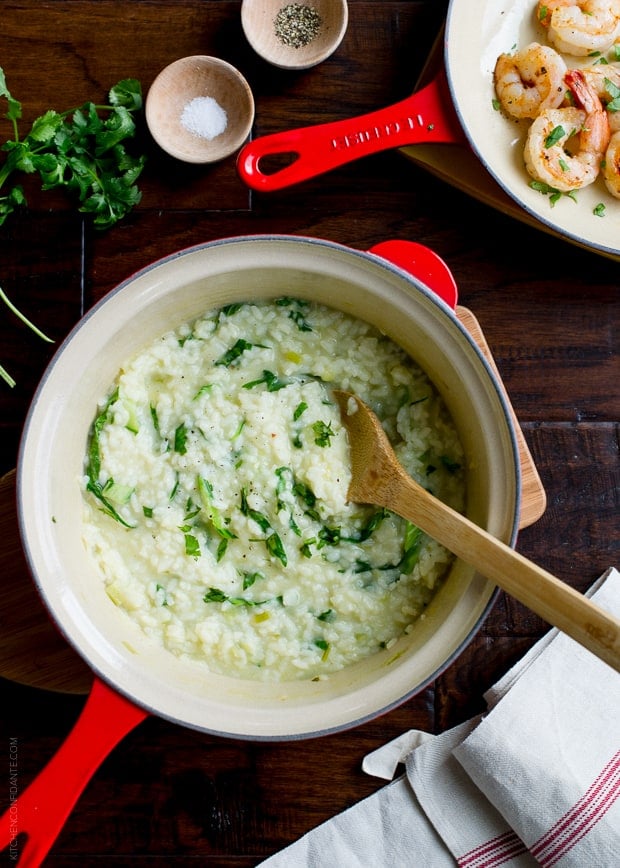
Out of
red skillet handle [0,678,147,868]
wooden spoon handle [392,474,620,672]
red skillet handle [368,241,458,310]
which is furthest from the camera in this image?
red skillet handle [368,241,458,310]

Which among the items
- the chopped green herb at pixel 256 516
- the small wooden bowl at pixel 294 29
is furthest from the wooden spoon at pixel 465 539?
the small wooden bowl at pixel 294 29

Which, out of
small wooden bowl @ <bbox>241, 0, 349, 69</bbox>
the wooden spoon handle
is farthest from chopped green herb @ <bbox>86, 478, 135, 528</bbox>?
small wooden bowl @ <bbox>241, 0, 349, 69</bbox>

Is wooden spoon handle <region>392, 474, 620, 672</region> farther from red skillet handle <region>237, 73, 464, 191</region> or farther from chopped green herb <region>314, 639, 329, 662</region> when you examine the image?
red skillet handle <region>237, 73, 464, 191</region>

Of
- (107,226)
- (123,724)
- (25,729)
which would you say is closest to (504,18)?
(107,226)

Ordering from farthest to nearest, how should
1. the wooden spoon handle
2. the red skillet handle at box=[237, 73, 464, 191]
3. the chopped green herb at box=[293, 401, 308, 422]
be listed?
1. the red skillet handle at box=[237, 73, 464, 191]
2. the chopped green herb at box=[293, 401, 308, 422]
3. the wooden spoon handle

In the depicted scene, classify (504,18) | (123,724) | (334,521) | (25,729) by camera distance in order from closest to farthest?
(123,724)
(334,521)
(25,729)
(504,18)

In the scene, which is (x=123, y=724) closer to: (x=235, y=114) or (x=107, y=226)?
(x=107, y=226)
